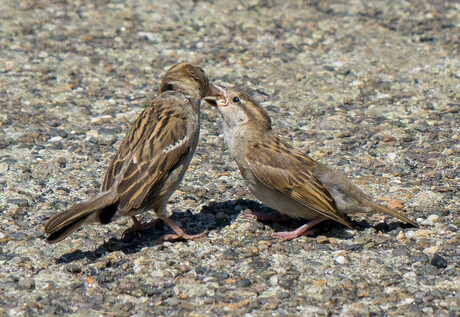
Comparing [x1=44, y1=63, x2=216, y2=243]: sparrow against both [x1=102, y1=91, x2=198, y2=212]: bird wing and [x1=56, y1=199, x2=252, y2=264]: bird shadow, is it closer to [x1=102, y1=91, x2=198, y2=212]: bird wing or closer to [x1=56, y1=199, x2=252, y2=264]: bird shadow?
[x1=102, y1=91, x2=198, y2=212]: bird wing

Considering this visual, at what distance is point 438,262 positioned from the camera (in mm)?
5309

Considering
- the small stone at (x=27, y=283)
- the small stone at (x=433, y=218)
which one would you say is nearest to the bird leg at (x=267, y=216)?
the small stone at (x=433, y=218)

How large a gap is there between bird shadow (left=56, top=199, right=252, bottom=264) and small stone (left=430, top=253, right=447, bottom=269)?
1755 millimetres

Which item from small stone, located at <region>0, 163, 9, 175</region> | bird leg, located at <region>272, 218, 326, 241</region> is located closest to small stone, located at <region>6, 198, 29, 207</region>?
small stone, located at <region>0, 163, 9, 175</region>

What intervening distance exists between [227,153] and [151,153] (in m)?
1.83

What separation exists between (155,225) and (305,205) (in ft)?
4.39

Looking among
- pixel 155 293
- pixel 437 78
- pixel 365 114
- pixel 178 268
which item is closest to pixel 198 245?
pixel 178 268

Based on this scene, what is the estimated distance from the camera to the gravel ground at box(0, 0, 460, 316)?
199 inches

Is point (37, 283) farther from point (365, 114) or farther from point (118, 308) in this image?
point (365, 114)

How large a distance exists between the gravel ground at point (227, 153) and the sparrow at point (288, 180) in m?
0.24

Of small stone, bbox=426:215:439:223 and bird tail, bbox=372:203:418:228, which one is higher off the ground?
bird tail, bbox=372:203:418:228

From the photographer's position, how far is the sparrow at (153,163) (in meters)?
5.18

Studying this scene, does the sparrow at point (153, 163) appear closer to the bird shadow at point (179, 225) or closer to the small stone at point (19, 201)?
the bird shadow at point (179, 225)

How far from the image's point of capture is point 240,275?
207 inches
